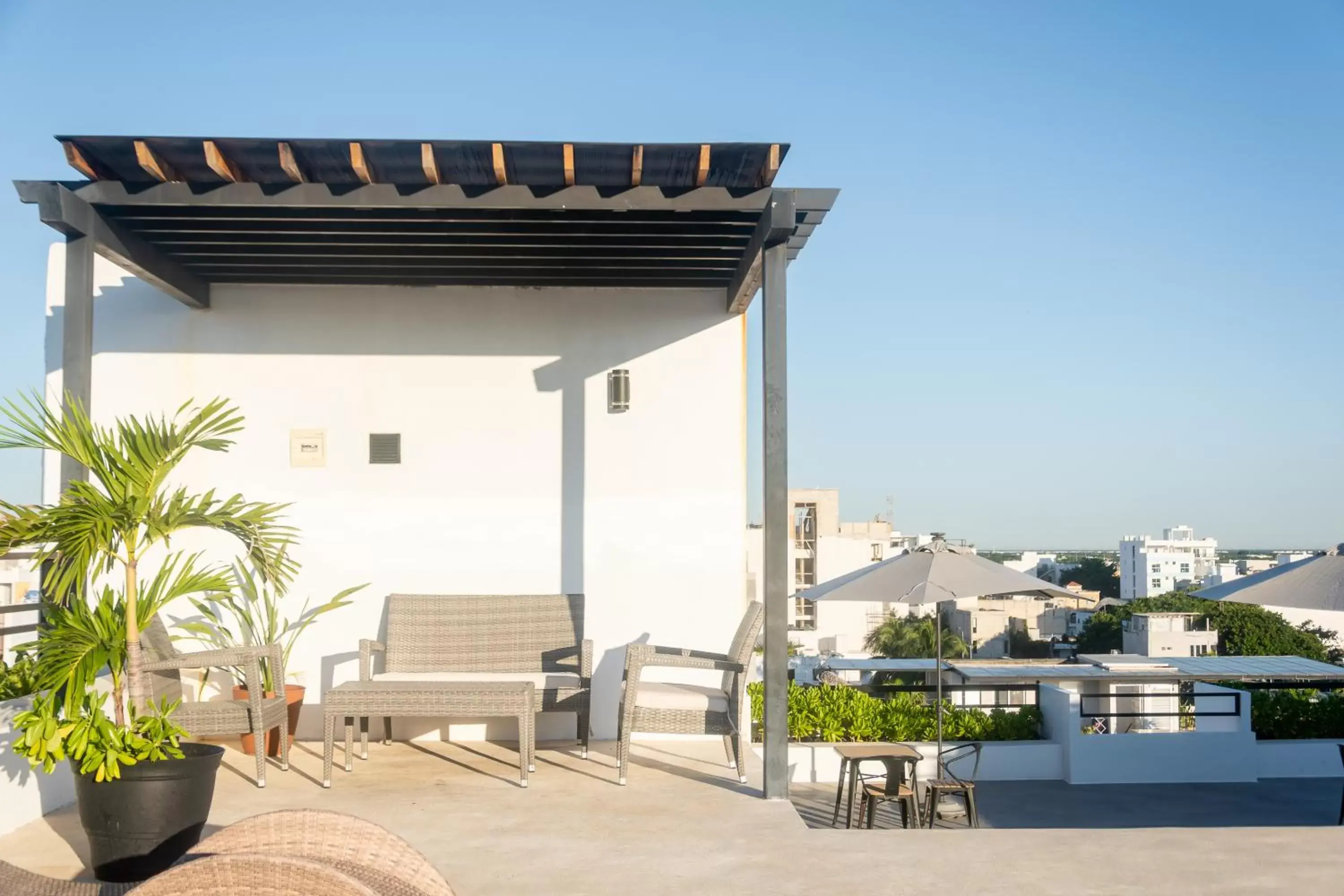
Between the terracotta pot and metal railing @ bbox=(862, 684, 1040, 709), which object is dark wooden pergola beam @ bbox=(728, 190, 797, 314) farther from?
metal railing @ bbox=(862, 684, 1040, 709)

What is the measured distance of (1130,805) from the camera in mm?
9078

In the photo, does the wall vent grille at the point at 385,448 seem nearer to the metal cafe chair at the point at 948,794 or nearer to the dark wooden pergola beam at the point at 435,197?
the dark wooden pergola beam at the point at 435,197

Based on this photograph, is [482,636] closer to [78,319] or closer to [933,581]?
[78,319]

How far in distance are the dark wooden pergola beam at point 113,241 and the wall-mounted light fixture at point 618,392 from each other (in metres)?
2.57

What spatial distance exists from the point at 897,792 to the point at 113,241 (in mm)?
5520

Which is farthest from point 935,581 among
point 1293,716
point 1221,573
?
point 1221,573

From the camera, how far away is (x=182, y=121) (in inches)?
419

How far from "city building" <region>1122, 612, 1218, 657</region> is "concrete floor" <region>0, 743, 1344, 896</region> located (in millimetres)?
43476

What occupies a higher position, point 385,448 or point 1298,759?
point 385,448

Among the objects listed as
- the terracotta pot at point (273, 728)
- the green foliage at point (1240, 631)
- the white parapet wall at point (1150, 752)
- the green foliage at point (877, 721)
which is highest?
the terracotta pot at point (273, 728)

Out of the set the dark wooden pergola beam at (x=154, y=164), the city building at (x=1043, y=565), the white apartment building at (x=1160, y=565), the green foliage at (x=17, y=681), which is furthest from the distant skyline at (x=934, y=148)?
the white apartment building at (x=1160, y=565)

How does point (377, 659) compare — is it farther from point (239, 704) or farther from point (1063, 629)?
point (1063, 629)

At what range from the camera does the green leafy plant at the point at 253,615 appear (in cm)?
669

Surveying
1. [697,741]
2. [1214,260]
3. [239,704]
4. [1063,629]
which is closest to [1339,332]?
[1214,260]
